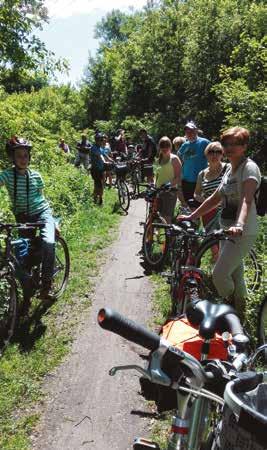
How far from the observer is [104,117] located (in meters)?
43.7

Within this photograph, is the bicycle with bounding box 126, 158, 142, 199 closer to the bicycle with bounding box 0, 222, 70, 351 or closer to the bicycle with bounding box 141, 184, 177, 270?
the bicycle with bounding box 141, 184, 177, 270

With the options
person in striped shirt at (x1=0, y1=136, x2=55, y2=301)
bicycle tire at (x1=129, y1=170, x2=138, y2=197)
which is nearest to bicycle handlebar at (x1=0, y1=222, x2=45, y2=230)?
→ person in striped shirt at (x1=0, y1=136, x2=55, y2=301)

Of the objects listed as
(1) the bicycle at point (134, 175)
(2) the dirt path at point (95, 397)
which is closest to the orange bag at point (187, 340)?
(2) the dirt path at point (95, 397)

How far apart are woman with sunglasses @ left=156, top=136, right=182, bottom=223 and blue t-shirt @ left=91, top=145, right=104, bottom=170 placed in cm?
460

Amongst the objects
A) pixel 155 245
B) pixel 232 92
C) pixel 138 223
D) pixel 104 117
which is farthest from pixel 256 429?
pixel 104 117

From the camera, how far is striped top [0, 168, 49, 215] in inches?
228

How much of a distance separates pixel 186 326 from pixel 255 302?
6.71ft

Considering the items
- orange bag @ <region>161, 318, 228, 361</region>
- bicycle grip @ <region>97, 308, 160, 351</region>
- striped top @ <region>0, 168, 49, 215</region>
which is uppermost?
bicycle grip @ <region>97, 308, 160, 351</region>

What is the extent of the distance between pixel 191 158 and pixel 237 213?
3545mm

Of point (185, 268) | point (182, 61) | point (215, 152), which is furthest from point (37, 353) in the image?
point (182, 61)

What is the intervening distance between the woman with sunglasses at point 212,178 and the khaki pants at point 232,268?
1.66 metres

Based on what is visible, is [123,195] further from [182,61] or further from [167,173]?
[182,61]

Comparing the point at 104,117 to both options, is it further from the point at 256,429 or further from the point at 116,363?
the point at 256,429

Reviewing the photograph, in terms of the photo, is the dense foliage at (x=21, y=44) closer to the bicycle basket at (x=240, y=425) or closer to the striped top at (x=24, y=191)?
the striped top at (x=24, y=191)
